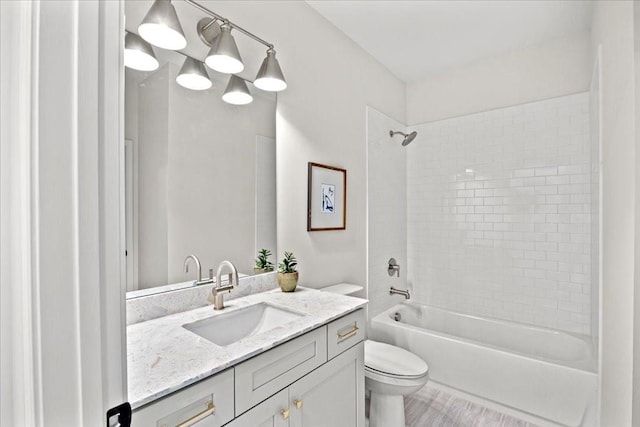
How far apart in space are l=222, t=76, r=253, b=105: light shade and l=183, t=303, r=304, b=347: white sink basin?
1.04 meters

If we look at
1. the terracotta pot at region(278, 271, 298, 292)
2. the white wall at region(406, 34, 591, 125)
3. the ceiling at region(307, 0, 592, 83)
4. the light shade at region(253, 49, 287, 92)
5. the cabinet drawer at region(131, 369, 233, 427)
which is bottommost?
the cabinet drawer at region(131, 369, 233, 427)

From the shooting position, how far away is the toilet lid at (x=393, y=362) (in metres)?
1.83

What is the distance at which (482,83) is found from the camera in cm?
281

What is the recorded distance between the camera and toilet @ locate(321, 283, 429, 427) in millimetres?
1775

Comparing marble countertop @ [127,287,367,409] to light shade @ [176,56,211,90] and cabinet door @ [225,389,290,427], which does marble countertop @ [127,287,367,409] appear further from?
light shade @ [176,56,211,90]

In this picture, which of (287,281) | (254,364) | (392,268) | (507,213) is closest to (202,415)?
(254,364)

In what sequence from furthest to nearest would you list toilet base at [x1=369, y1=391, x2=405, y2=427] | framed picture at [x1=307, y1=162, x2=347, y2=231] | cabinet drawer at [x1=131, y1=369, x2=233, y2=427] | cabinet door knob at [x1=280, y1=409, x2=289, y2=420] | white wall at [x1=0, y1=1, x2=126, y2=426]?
framed picture at [x1=307, y1=162, x2=347, y2=231]
toilet base at [x1=369, y1=391, x2=405, y2=427]
cabinet door knob at [x1=280, y1=409, x2=289, y2=420]
cabinet drawer at [x1=131, y1=369, x2=233, y2=427]
white wall at [x1=0, y1=1, x2=126, y2=426]

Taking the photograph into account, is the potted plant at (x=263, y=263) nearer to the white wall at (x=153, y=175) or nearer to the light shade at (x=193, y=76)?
the white wall at (x=153, y=175)

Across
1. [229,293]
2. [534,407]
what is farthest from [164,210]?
[534,407]

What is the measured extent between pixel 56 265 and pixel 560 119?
124 inches

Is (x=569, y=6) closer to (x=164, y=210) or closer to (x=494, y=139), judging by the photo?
(x=494, y=139)

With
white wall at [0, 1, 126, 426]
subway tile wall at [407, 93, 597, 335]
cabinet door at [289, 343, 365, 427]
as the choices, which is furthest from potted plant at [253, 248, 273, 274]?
subway tile wall at [407, 93, 597, 335]

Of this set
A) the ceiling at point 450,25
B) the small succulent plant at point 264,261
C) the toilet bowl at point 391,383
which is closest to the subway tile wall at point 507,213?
the ceiling at point 450,25

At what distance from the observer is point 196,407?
87cm
